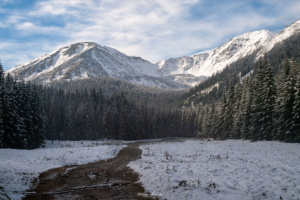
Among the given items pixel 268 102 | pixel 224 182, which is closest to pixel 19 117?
pixel 224 182

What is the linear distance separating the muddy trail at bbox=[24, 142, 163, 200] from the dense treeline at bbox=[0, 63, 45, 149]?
23.8 m

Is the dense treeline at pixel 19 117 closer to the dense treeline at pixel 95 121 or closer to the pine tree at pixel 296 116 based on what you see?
the dense treeline at pixel 95 121

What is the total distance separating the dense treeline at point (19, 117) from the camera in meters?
30.9

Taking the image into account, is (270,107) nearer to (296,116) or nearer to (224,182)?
(296,116)

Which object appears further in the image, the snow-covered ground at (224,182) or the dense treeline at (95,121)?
the dense treeline at (95,121)

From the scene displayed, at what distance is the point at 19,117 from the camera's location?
33.0 m

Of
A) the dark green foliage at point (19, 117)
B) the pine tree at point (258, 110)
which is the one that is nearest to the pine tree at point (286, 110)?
the pine tree at point (258, 110)

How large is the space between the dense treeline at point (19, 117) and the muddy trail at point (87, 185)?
78.2ft

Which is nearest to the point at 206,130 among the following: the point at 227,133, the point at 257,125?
the point at 227,133

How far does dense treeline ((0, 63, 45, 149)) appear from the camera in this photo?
30919mm

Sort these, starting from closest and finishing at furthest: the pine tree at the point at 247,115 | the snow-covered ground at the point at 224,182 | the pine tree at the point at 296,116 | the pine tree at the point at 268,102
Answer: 1. the snow-covered ground at the point at 224,182
2. the pine tree at the point at 296,116
3. the pine tree at the point at 268,102
4. the pine tree at the point at 247,115

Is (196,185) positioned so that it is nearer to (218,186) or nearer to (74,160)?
(218,186)

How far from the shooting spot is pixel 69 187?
10.9 metres

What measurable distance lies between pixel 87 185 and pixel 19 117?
29985mm
